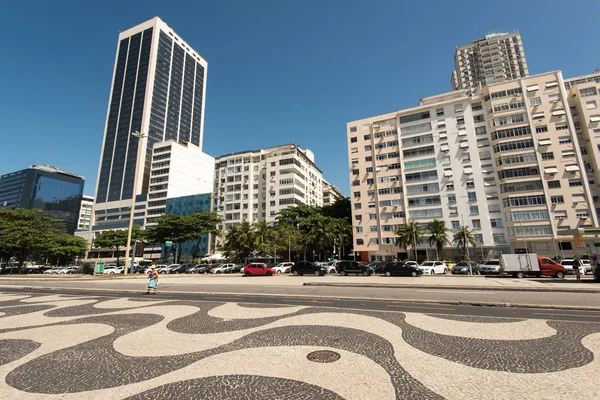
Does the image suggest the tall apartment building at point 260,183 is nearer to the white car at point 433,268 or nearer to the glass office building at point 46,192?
the white car at point 433,268

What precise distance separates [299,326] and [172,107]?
149m

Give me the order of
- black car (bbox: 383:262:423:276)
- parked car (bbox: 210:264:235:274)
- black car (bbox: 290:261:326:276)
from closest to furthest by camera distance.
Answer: black car (bbox: 383:262:423:276) → black car (bbox: 290:261:326:276) → parked car (bbox: 210:264:235:274)

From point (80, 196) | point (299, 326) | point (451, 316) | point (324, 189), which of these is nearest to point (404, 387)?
point (299, 326)

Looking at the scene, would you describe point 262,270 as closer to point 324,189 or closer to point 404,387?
point 404,387

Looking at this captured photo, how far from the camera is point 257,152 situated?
88.4 meters

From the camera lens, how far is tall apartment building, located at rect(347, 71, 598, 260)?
50.1m

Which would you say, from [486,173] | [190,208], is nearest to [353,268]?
[486,173]

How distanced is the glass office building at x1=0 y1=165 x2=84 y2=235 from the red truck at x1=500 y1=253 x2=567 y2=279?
7140 inches

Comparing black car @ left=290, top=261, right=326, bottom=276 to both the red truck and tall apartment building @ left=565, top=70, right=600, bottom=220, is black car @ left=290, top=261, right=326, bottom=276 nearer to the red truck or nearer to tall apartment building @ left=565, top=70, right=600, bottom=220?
the red truck

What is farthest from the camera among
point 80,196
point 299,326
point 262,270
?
point 80,196

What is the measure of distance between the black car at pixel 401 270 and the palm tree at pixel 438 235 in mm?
25212

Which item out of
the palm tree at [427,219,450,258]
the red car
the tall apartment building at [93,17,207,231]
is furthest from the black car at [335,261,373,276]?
the tall apartment building at [93,17,207,231]

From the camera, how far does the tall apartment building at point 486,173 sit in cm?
5006

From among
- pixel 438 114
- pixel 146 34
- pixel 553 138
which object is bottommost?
pixel 553 138
